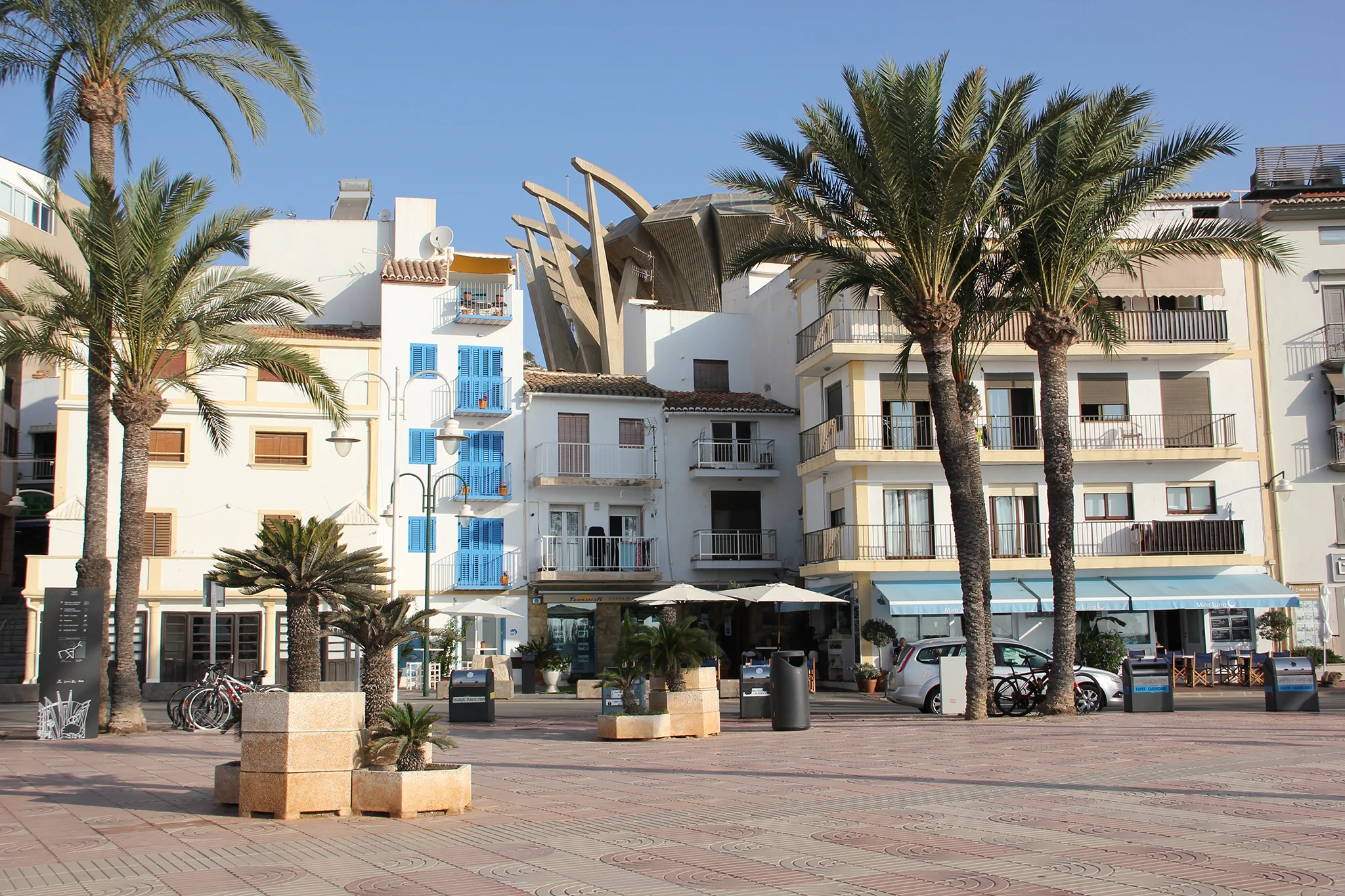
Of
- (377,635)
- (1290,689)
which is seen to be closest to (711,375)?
(1290,689)

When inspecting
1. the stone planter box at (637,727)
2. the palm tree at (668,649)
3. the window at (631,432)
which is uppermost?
the window at (631,432)

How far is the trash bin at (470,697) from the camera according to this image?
72.9ft

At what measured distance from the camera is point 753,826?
9328mm

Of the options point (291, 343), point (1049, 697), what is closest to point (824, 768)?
point (1049, 697)

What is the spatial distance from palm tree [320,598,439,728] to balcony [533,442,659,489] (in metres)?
26.8

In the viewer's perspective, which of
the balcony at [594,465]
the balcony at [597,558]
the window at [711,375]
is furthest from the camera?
the window at [711,375]

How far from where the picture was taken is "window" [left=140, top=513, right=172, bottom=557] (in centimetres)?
3575

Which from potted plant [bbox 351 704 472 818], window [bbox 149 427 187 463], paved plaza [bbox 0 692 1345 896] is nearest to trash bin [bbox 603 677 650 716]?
paved plaza [bbox 0 692 1345 896]

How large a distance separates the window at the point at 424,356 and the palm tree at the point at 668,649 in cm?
2193

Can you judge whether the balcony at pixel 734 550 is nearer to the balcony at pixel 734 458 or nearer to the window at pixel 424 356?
the balcony at pixel 734 458

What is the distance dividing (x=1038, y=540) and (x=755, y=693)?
16.0 m

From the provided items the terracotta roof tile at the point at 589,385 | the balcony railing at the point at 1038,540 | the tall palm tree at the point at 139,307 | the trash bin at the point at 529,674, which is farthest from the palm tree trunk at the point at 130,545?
the balcony railing at the point at 1038,540

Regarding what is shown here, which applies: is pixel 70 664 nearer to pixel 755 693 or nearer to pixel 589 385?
pixel 755 693

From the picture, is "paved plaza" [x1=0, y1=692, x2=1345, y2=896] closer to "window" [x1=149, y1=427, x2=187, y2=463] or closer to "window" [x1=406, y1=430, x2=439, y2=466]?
"window" [x1=149, y1=427, x2=187, y2=463]
